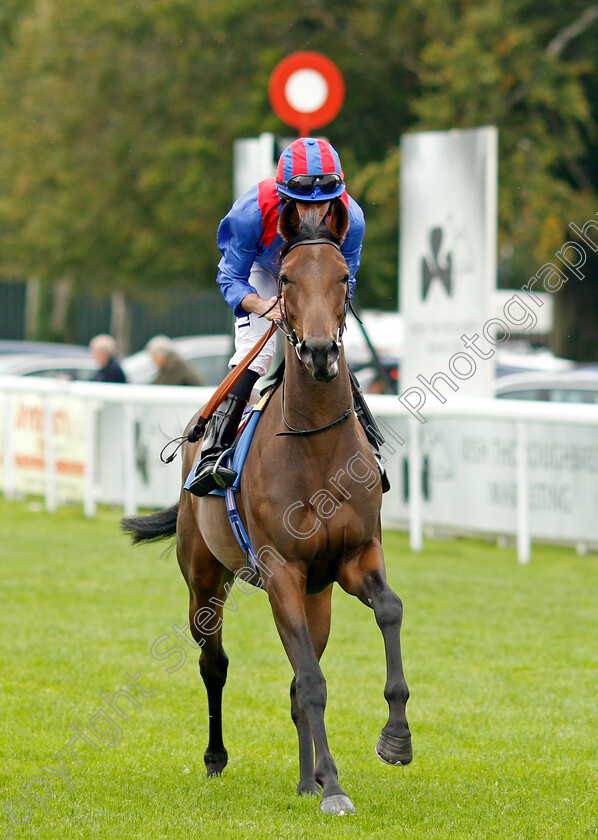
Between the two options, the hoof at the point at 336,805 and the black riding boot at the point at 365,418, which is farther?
the black riding boot at the point at 365,418

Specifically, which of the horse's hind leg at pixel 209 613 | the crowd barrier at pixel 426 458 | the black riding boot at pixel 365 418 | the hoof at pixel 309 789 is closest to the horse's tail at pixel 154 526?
the horse's hind leg at pixel 209 613

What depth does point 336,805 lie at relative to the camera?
165 inches

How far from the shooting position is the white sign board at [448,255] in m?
11.6

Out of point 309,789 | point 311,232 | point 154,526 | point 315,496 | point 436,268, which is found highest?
point 436,268

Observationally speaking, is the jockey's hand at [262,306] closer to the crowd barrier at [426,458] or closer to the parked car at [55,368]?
the crowd barrier at [426,458]

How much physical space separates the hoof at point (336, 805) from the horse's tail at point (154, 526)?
2.04 metres

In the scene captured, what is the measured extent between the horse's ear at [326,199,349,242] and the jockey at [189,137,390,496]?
0.04m

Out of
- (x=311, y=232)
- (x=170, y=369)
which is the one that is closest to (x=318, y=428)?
(x=311, y=232)

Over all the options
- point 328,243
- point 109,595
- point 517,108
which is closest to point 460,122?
point 517,108

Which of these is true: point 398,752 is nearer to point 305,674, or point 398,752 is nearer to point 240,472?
point 305,674

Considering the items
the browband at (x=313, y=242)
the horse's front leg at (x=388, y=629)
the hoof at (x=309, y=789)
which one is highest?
the browband at (x=313, y=242)

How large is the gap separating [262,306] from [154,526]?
5.47 ft

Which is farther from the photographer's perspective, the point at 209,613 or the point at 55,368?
the point at 55,368

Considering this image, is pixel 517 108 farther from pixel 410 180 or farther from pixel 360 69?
pixel 410 180
